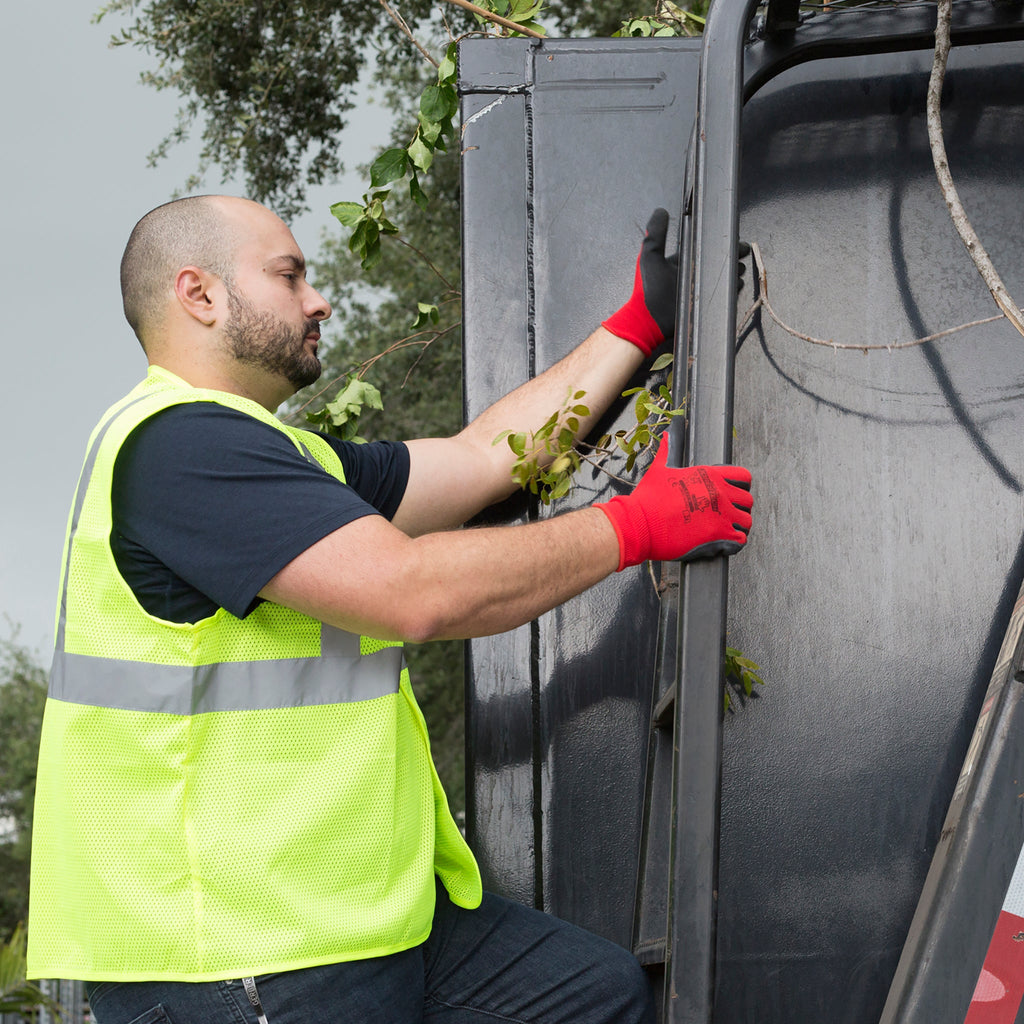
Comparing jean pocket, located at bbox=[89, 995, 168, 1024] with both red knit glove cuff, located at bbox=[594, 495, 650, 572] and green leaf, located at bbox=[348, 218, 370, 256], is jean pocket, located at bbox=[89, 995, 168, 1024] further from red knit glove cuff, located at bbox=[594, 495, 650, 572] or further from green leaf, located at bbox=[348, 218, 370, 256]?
green leaf, located at bbox=[348, 218, 370, 256]

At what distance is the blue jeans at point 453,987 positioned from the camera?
1.50 metres

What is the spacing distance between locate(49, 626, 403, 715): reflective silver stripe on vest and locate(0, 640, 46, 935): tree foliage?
1448cm

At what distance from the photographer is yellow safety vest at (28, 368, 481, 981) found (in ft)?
4.94

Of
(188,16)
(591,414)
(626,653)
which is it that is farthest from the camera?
(188,16)

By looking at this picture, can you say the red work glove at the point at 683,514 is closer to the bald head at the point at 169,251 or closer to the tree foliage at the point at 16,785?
the bald head at the point at 169,251

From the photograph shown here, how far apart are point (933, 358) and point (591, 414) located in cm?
59

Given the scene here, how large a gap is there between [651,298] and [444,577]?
0.69 m

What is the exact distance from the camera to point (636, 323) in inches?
76.5

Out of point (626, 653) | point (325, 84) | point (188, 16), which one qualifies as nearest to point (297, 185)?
point (325, 84)

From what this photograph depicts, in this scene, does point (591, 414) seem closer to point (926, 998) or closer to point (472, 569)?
point (472, 569)

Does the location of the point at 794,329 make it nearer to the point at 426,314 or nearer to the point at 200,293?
the point at 200,293

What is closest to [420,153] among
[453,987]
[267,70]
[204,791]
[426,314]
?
[426,314]

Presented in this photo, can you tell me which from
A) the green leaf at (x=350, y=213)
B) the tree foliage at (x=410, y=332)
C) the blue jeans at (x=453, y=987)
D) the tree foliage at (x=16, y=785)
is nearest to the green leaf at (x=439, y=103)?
the green leaf at (x=350, y=213)

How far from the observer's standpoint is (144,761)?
1.54 m
